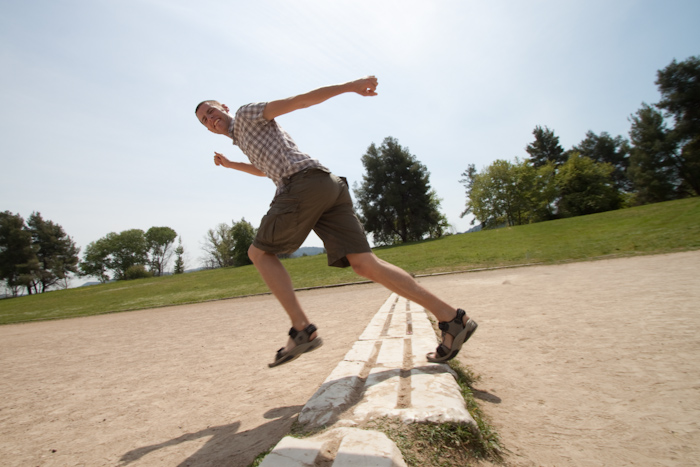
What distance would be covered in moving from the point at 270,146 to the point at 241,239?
47.7 m

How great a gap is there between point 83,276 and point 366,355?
279 ft

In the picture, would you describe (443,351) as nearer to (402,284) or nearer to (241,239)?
(402,284)

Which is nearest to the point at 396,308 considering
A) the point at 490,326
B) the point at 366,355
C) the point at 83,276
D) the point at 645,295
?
the point at 490,326

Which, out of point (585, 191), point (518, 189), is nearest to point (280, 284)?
point (585, 191)

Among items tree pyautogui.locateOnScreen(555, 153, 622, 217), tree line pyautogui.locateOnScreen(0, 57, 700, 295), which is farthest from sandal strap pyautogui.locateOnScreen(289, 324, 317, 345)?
tree pyautogui.locateOnScreen(555, 153, 622, 217)

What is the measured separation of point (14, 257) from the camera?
151 ft

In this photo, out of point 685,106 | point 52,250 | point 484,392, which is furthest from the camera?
point 52,250

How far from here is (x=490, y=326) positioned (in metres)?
3.84

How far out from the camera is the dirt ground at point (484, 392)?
Answer: 1602 mm

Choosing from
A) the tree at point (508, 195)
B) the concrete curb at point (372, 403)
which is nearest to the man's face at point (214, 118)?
the concrete curb at point (372, 403)

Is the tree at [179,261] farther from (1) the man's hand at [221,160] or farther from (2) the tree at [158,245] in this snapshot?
(1) the man's hand at [221,160]

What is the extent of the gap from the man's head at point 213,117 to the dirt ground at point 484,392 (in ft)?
6.34

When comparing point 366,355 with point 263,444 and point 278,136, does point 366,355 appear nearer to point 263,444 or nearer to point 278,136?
point 263,444

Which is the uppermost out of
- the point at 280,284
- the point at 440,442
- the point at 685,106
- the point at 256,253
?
the point at 685,106
